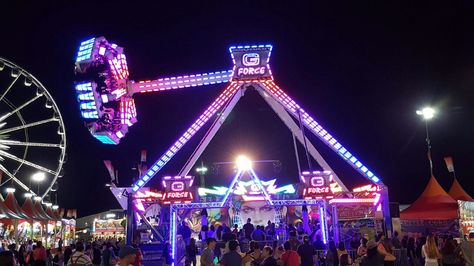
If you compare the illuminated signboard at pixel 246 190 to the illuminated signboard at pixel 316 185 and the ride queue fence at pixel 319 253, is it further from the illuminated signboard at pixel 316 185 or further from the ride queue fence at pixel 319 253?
the ride queue fence at pixel 319 253

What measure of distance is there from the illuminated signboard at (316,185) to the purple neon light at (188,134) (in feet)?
21.0

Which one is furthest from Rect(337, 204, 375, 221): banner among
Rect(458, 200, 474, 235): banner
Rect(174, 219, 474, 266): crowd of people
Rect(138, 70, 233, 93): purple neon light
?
Rect(138, 70, 233, 93): purple neon light

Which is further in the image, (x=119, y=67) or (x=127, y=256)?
(x=119, y=67)

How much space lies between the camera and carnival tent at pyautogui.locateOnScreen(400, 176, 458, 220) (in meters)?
20.6

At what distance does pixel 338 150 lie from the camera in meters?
24.4

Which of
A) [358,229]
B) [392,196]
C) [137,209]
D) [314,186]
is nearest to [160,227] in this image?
[137,209]

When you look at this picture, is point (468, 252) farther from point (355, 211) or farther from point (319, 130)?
point (319, 130)

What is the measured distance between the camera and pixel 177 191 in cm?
2138

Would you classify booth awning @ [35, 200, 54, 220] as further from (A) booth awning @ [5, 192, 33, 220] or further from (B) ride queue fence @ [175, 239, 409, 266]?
(B) ride queue fence @ [175, 239, 409, 266]

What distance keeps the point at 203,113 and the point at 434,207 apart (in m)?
12.1

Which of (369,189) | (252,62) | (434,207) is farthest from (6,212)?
(434,207)

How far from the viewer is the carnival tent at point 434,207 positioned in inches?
811

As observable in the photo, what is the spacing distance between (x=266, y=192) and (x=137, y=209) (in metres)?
6.10

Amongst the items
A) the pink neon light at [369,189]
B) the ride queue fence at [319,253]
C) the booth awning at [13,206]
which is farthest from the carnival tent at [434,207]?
the booth awning at [13,206]
